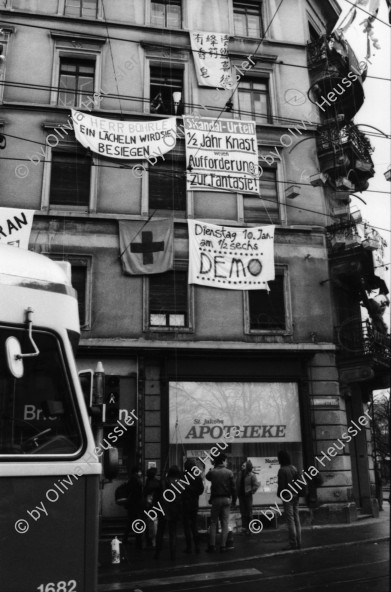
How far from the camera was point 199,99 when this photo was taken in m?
18.9

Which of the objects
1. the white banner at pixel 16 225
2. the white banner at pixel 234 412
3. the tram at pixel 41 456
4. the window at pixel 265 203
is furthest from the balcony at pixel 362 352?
the tram at pixel 41 456

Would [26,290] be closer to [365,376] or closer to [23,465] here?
[23,465]

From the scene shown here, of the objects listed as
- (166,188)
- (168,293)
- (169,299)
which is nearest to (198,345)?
(169,299)

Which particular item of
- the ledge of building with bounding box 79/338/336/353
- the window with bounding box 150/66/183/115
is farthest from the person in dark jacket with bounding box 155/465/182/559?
the window with bounding box 150/66/183/115

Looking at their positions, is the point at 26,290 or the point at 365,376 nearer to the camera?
the point at 26,290

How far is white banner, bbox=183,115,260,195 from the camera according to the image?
17.6 meters

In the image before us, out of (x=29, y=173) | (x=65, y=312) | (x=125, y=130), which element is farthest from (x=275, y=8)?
(x=65, y=312)

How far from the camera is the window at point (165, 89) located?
18766mm

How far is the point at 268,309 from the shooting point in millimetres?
17406

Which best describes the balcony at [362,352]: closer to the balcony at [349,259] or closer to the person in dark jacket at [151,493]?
the balcony at [349,259]

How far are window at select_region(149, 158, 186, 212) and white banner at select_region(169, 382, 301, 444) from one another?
18.7 feet

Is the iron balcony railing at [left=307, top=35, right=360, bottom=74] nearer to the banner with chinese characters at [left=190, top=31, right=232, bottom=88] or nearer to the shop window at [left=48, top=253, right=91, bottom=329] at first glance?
the banner with chinese characters at [left=190, top=31, right=232, bottom=88]

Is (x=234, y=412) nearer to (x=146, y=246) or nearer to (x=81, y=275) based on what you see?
(x=146, y=246)

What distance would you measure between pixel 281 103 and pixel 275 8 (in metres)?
4.07
